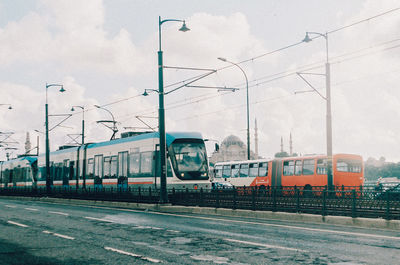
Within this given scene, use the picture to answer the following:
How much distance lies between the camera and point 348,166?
32.2 meters

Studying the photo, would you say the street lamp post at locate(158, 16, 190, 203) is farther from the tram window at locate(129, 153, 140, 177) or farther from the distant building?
the distant building

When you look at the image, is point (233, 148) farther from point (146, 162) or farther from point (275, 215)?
point (275, 215)

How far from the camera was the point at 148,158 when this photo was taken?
25875mm

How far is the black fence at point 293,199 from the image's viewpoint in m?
14.2

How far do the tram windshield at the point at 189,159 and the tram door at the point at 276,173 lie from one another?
10.6 metres

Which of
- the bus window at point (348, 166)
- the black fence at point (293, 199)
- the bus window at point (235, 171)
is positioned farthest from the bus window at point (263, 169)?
the black fence at point (293, 199)

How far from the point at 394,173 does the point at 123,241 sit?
423 ft

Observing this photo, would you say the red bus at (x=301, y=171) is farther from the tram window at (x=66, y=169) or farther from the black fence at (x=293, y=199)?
the tram window at (x=66, y=169)

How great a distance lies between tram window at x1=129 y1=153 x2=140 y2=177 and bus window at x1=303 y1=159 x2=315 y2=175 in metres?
11.5

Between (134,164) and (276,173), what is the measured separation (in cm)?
1188

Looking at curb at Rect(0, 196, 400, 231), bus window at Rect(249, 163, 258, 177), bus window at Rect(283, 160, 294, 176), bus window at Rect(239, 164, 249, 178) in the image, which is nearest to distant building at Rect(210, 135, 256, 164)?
bus window at Rect(239, 164, 249, 178)

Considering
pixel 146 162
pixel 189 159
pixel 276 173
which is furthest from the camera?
pixel 276 173

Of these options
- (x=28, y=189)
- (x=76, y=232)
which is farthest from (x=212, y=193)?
(x=28, y=189)

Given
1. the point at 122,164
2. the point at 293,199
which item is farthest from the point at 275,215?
the point at 122,164
